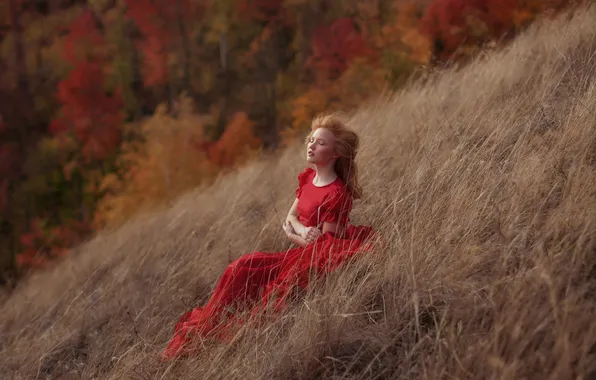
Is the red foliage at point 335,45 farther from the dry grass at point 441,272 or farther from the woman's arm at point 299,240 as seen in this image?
the woman's arm at point 299,240

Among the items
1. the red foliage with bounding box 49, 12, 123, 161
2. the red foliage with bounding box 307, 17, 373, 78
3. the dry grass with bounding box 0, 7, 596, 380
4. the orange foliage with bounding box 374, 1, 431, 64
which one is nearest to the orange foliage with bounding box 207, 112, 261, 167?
the red foliage with bounding box 307, 17, 373, 78

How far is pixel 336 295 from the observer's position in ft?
7.84

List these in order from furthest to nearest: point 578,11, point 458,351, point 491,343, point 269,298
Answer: point 578,11, point 269,298, point 458,351, point 491,343

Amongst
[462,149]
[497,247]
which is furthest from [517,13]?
[497,247]

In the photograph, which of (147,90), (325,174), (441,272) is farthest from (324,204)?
(147,90)

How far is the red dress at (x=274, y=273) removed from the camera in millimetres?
2713

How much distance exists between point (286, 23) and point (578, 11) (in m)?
19.2

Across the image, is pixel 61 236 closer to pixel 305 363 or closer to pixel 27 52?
pixel 27 52

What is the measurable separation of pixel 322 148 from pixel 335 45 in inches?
698

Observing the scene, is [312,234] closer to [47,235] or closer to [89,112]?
[47,235]

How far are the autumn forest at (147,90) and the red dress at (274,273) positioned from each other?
11.9 meters

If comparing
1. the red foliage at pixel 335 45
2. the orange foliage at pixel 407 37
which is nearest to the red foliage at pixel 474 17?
the orange foliage at pixel 407 37

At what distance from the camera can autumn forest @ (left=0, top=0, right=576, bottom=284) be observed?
18078mm

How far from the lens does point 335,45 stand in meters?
20.2
